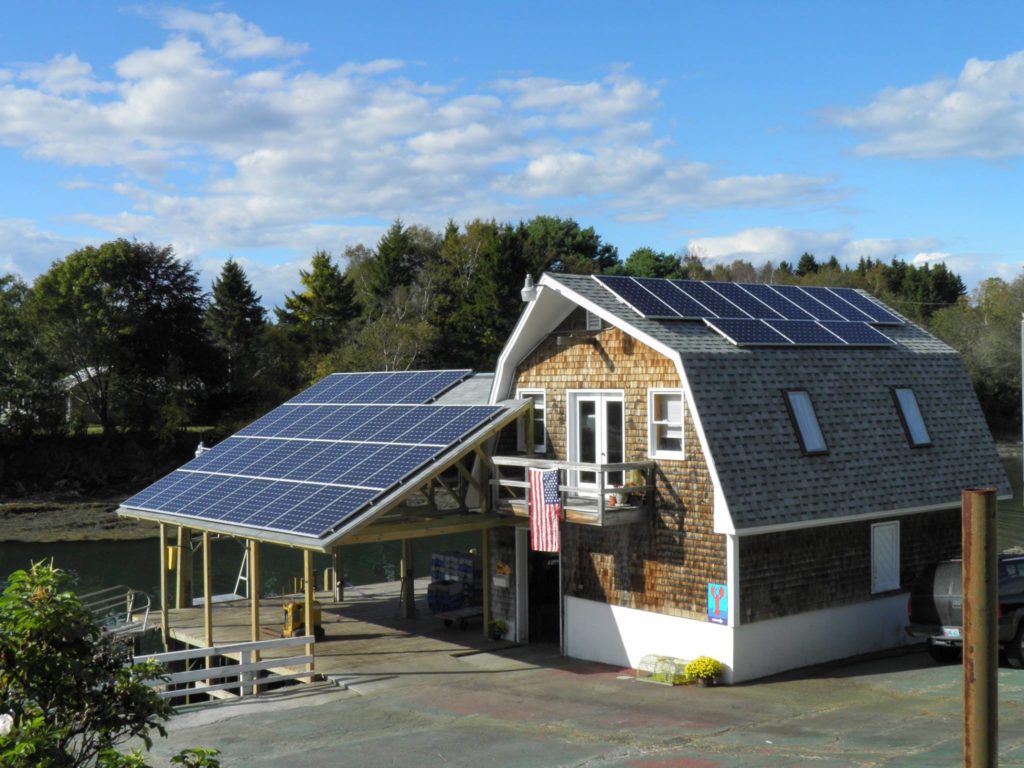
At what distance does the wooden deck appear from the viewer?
20344 mm

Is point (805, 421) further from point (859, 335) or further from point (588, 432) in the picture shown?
point (588, 432)

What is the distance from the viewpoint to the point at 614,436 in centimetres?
2062

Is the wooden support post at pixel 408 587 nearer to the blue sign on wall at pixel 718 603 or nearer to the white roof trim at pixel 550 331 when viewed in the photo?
the white roof trim at pixel 550 331

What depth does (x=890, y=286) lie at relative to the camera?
10100cm

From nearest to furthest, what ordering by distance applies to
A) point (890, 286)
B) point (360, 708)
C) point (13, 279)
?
point (360, 708) → point (13, 279) → point (890, 286)

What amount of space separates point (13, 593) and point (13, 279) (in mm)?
61139

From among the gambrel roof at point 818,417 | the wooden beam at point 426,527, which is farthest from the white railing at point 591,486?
the gambrel roof at point 818,417

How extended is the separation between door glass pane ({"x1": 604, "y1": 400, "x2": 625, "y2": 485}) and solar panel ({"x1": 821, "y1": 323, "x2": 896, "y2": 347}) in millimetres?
4864

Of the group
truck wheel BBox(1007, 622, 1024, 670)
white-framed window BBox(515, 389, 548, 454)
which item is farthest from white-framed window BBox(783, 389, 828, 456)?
white-framed window BBox(515, 389, 548, 454)

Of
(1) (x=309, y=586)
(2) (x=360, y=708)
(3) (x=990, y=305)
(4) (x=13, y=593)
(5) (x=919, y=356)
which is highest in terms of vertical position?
(3) (x=990, y=305)

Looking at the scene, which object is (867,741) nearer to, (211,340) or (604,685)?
(604,685)

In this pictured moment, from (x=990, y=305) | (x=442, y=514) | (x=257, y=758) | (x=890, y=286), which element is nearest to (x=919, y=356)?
(x=442, y=514)

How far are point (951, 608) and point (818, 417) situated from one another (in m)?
4.07

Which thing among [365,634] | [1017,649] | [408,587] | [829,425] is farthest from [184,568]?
[1017,649]
